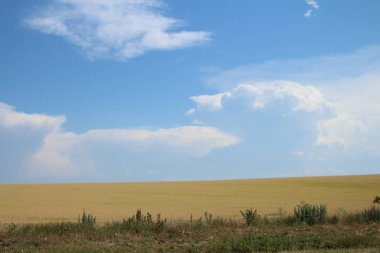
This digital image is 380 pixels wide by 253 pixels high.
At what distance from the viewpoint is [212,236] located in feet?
50.0

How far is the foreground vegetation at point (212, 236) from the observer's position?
44.2ft

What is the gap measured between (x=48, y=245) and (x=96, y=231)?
2.13m

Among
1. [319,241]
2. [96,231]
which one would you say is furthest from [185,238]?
[319,241]

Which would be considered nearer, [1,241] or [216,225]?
[1,241]

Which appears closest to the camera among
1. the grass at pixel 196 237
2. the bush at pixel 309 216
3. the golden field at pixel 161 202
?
the grass at pixel 196 237

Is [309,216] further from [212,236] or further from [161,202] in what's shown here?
[161,202]

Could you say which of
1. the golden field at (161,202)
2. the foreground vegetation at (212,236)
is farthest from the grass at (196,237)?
the golden field at (161,202)

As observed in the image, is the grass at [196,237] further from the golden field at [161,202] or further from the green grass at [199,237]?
the golden field at [161,202]

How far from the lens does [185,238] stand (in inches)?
596

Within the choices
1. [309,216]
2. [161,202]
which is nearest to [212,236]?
[309,216]

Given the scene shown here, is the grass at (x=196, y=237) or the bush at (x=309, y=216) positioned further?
the bush at (x=309, y=216)

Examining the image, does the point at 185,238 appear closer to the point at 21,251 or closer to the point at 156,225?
the point at 156,225

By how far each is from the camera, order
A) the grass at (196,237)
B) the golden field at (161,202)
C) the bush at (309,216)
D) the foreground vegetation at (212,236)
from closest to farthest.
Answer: the grass at (196,237)
the foreground vegetation at (212,236)
the bush at (309,216)
the golden field at (161,202)

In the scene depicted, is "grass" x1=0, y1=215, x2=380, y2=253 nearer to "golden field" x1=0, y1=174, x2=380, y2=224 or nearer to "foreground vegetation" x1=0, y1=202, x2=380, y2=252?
"foreground vegetation" x1=0, y1=202, x2=380, y2=252
